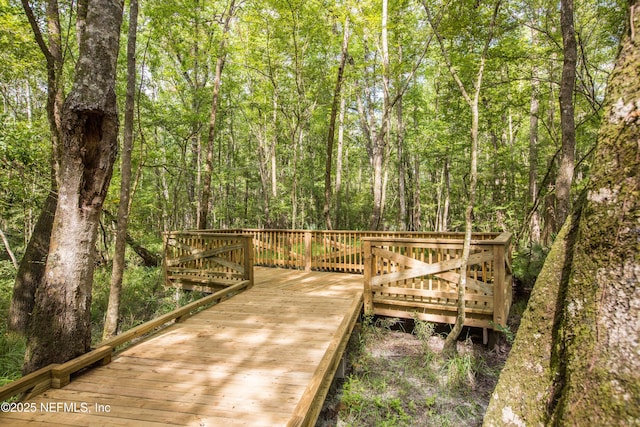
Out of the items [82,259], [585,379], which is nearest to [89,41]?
[82,259]

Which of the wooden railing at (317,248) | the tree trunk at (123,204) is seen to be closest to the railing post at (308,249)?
the wooden railing at (317,248)

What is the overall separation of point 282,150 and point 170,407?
1789 centimetres

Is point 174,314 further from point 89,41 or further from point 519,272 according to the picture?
point 519,272

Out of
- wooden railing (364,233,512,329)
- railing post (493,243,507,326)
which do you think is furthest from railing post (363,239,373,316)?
railing post (493,243,507,326)

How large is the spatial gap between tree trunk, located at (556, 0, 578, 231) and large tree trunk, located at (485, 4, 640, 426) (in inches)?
223

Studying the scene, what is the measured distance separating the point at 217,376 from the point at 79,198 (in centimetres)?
207

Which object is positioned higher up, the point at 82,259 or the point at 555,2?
the point at 555,2

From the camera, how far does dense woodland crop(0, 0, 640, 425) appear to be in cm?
297

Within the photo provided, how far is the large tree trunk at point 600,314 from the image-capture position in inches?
39.1

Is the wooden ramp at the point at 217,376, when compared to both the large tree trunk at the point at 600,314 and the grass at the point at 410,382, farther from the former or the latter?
the large tree trunk at the point at 600,314

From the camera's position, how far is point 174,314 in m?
4.16

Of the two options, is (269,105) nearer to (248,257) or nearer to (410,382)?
(248,257)

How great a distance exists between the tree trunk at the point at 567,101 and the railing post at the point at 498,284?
8.94ft

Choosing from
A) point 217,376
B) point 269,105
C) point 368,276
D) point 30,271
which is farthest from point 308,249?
point 269,105
